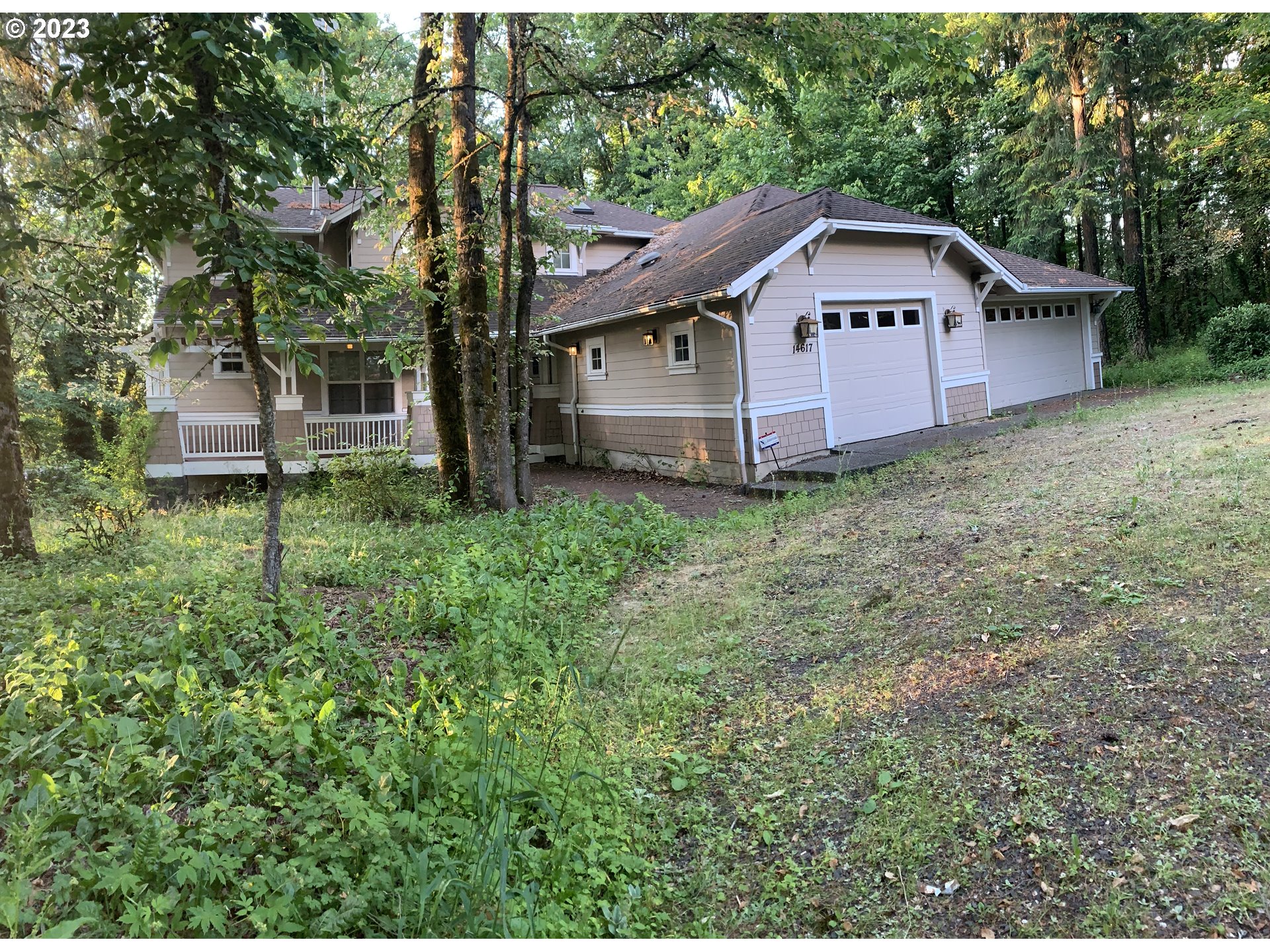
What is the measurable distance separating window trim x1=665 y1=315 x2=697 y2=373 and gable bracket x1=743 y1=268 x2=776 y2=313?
4.10 feet

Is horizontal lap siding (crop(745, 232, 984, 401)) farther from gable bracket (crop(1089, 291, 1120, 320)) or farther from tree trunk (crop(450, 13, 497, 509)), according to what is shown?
gable bracket (crop(1089, 291, 1120, 320))

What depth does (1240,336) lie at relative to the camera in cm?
1675

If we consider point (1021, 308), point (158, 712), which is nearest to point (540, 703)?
point (158, 712)

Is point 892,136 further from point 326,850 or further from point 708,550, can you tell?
point 326,850

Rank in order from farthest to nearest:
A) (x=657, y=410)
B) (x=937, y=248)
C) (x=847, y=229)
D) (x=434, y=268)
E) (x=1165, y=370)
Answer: (x=1165, y=370), (x=937, y=248), (x=657, y=410), (x=847, y=229), (x=434, y=268)

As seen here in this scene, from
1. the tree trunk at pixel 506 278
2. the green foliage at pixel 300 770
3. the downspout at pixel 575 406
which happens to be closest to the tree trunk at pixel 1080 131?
the downspout at pixel 575 406

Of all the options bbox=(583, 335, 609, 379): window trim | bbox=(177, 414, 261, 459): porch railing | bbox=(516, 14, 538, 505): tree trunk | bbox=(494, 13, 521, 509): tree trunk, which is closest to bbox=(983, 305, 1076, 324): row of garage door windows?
bbox=(583, 335, 609, 379): window trim

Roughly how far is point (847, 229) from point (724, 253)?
2.03 metres

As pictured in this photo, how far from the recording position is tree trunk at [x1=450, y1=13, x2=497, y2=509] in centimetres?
901

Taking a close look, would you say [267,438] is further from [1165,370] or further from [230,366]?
[1165,370]

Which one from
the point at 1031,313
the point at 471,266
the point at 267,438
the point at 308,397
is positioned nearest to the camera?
the point at 267,438

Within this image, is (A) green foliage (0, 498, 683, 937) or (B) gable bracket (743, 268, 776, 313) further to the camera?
(B) gable bracket (743, 268, 776, 313)

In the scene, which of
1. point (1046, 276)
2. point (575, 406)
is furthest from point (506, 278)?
point (1046, 276)

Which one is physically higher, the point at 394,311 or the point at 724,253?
the point at 724,253
